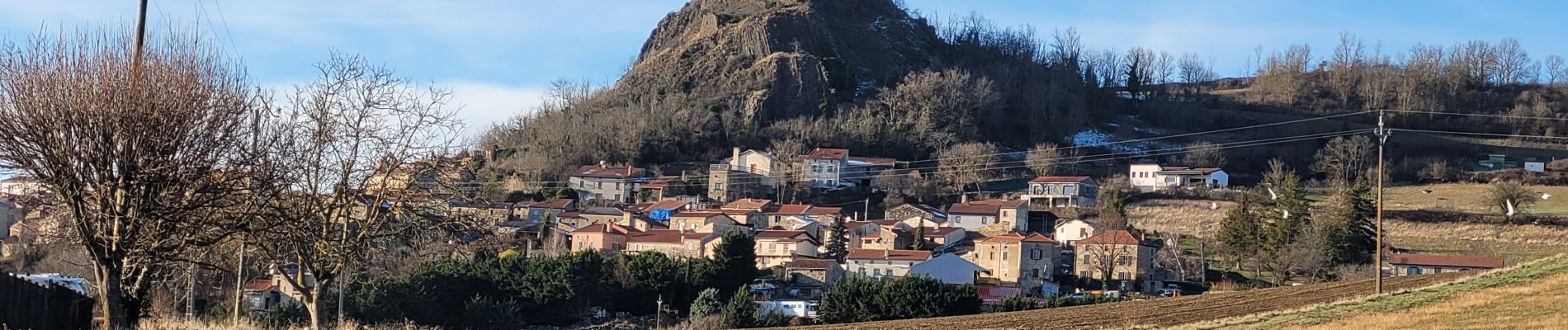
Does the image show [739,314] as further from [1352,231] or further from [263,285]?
[1352,231]

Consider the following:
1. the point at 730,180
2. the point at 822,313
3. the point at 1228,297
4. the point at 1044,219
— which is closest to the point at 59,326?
the point at 1228,297

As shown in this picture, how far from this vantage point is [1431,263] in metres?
50.7

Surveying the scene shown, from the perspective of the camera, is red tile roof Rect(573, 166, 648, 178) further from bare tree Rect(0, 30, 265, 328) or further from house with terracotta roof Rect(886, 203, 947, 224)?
bare tree Rect(0, 30, 265, 328)

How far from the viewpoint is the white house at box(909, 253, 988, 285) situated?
53.6 meters

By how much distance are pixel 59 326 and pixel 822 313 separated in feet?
96.4

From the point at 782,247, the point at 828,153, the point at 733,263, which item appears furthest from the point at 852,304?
the point at 828,153

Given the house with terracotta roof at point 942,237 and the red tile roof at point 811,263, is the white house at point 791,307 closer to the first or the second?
the red tile roof at point 811,263

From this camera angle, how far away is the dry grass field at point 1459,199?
64688 mm

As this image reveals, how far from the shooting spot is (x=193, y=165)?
13.2 m

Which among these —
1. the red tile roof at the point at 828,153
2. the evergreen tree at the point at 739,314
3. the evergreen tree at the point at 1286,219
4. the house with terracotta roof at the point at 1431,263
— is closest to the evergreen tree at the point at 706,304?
the evergreen tree at the point at 739,314

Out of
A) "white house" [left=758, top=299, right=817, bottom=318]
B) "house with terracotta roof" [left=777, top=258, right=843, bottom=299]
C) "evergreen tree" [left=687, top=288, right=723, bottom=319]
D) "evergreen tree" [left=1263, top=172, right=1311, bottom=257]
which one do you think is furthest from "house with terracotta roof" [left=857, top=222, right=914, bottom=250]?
"evergreen tree" [left=687, top=288, right=723, bottom=319]

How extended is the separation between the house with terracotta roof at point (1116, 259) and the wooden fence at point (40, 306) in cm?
4377

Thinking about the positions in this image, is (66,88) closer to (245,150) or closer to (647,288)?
(245,150)

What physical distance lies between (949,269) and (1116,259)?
647 cm
